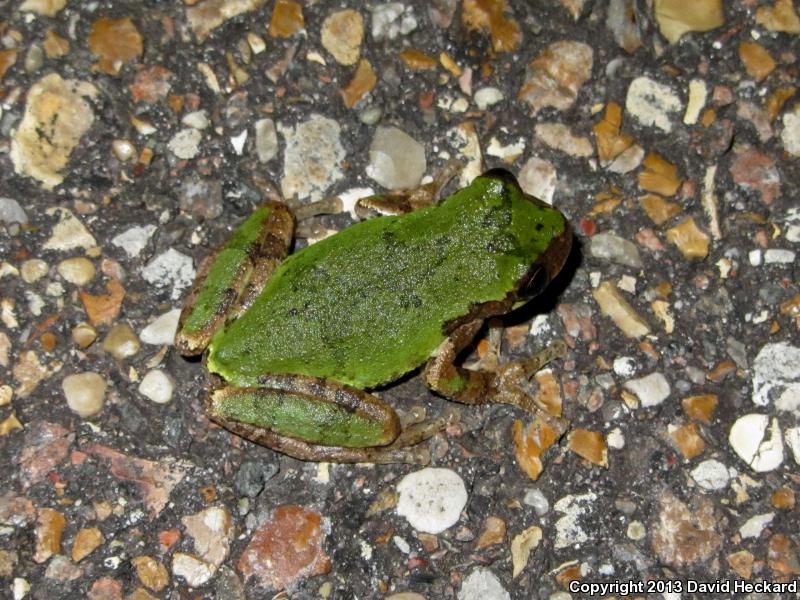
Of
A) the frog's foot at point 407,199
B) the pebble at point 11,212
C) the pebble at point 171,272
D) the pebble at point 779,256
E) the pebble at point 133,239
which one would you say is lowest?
the pebble at point 779,256

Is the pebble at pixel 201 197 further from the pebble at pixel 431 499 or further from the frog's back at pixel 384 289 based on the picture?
the pebble at pixel 431 499

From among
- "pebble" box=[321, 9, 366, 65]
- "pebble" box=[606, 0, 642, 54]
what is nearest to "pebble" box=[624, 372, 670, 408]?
"pebble" box=[606, 0, 642, 54]

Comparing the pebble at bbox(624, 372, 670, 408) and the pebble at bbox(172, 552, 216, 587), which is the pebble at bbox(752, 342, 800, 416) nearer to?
the pebble at bbox(624, 372, 670, 408)

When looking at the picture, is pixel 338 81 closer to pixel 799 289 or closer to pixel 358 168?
pixel 358 168

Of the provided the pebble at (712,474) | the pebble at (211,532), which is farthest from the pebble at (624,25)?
the pebble at (211,532)

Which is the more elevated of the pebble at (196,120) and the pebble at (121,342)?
the pebble at (196,120)

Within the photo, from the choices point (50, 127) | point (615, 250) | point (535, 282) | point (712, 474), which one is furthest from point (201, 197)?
point (712, 474)
